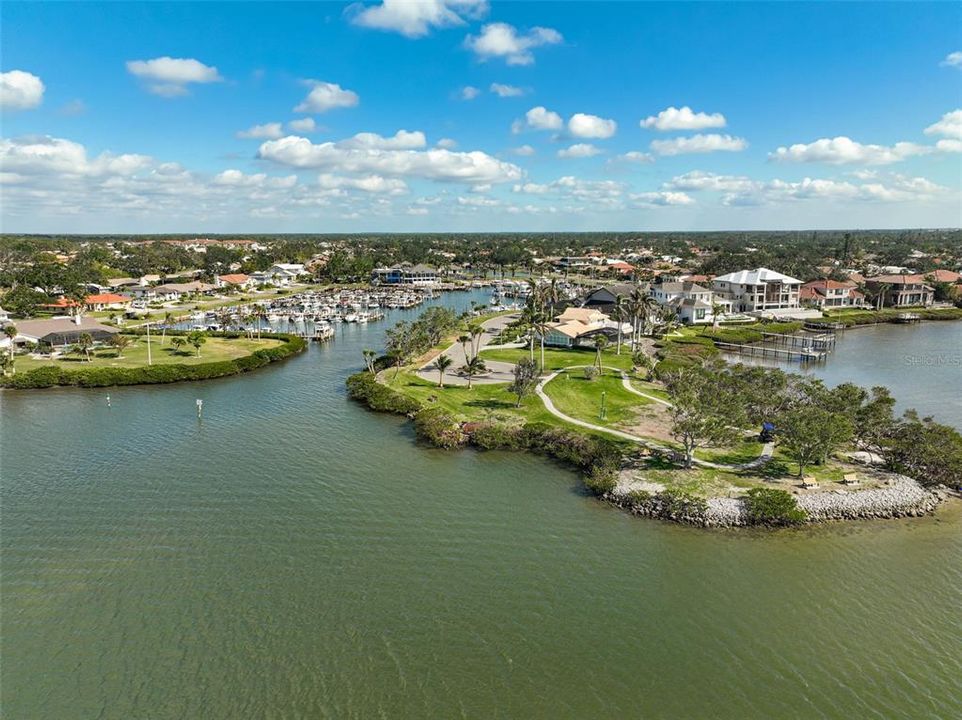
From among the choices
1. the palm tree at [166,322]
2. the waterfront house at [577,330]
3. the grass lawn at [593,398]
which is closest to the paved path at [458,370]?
the waterfront house at [577,330]

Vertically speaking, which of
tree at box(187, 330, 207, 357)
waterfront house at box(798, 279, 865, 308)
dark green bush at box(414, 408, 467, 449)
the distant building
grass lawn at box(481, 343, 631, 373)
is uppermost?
the distant building

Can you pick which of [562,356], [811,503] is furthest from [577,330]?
[811,503]

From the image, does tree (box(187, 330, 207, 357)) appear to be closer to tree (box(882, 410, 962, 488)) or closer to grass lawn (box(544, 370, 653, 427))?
grass lawn (box(544, 370, 653, 427))

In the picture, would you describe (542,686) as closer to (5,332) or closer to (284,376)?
(284,376)

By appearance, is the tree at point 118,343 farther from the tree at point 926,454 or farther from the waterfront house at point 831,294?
the waterfront house at point 831,294

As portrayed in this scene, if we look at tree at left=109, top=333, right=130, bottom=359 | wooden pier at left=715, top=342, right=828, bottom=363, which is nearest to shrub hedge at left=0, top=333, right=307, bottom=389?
tree at left=109, top=333, right=130, bottom=359

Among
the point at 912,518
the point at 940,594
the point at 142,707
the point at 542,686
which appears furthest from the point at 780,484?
the point at 142,707
